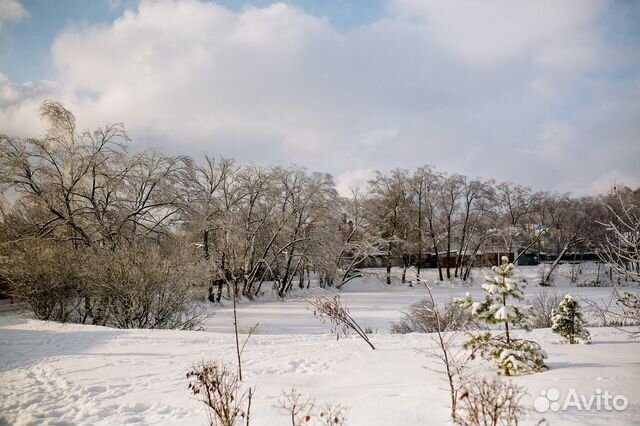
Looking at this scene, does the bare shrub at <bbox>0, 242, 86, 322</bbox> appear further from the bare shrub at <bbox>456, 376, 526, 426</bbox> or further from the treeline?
the bare shrub at <bbox>456, 376, 526, 426</bbox>

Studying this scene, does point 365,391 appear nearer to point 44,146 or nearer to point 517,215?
point 44,146

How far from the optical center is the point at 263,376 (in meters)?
7.31

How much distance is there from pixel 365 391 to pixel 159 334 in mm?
8480

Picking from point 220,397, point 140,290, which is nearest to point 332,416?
point 220,397

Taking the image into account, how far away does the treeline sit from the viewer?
15.8 metres

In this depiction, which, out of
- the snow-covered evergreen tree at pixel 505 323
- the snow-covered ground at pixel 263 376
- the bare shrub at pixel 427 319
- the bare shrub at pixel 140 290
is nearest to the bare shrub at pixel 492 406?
the snow-covered ground at pixel 263 376

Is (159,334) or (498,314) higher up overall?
(498,314)

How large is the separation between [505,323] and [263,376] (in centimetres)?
443

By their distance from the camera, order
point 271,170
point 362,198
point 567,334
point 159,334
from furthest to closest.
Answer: point 362,198
point 271,170
point 159,334
point 567,334

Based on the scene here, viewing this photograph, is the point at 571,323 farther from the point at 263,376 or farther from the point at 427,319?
the point at 263,376

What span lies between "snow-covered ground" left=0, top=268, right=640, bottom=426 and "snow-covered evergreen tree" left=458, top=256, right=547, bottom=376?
237mm

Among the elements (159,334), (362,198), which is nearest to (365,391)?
(159,334)

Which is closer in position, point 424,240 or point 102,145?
point 102,145

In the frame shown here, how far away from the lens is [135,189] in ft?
78.2
